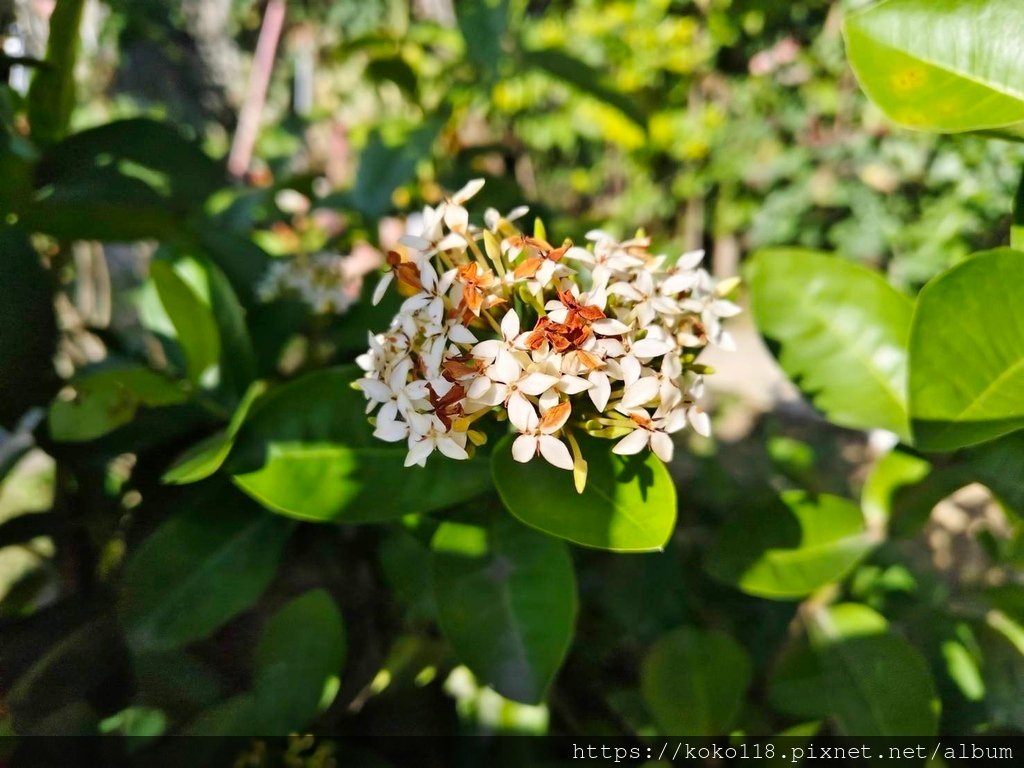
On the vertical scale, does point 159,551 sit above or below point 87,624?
above

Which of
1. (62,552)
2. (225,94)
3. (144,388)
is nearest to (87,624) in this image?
(62,552)

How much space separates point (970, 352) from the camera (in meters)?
0.67

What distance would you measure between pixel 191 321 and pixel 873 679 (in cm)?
99

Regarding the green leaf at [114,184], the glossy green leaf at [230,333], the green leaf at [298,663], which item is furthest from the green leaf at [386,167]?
the green leaf at [298,663]

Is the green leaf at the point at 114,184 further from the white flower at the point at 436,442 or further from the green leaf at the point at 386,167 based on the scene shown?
the white flower at the point at 436,442

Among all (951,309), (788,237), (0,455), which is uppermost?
(951,309)

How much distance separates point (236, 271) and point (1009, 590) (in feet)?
4.19

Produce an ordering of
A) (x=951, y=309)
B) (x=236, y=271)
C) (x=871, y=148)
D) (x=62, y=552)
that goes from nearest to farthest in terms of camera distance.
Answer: (x=951, y=309)
(x=62, y=552)
(x=236, y=271)
(x=871, y=148)

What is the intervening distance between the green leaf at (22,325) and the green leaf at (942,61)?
932 mm

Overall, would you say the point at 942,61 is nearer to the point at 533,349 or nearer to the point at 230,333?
the point at 533,349

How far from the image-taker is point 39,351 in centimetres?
79

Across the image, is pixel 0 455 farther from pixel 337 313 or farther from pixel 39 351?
pixel 337 313

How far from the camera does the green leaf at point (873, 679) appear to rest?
799 mm

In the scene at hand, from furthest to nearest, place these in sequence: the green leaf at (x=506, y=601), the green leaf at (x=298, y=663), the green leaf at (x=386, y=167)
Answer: the green leaf at (x=386, y=167)
the green leaf at (x=298, y=663)
the green leaf at (x=506, y=601)
